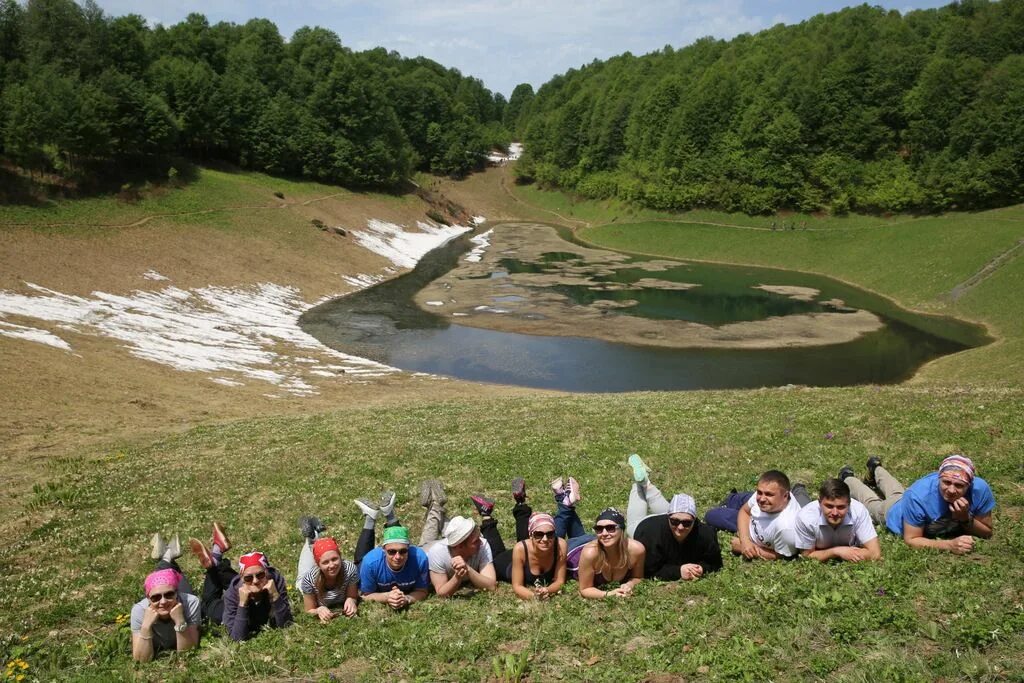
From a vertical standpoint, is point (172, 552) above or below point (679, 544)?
below

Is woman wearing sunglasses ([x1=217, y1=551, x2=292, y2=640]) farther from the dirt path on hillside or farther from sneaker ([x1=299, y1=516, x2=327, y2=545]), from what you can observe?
the dirt path on hillside

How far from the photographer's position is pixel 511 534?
45.5ft

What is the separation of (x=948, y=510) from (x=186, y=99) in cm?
10923

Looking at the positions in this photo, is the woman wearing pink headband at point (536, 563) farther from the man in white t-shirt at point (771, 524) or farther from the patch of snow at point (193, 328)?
the patch of snow at point (193, 328)

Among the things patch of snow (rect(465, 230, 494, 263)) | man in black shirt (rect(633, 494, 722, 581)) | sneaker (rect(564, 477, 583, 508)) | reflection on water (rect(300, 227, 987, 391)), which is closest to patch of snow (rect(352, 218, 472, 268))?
patch of snow (rect(465, 230, 494, 263))

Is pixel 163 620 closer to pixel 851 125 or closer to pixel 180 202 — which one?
pixel 180 202

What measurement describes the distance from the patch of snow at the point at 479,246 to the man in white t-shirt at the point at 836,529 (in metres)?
81.4

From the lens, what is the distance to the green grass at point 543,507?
7824mm

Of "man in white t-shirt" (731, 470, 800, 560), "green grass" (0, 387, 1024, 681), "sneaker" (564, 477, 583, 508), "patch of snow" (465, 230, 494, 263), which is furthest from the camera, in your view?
"patch of snow" (465, 230, 494, 263)

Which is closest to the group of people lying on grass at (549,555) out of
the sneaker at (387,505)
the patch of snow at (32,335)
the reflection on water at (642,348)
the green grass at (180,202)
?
the sneaker at (387,505)

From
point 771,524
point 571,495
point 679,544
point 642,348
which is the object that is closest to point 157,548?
point 571,495

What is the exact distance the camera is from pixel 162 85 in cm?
9625

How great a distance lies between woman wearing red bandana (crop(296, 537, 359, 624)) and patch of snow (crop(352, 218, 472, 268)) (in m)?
75.7

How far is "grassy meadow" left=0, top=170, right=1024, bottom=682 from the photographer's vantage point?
782cm
